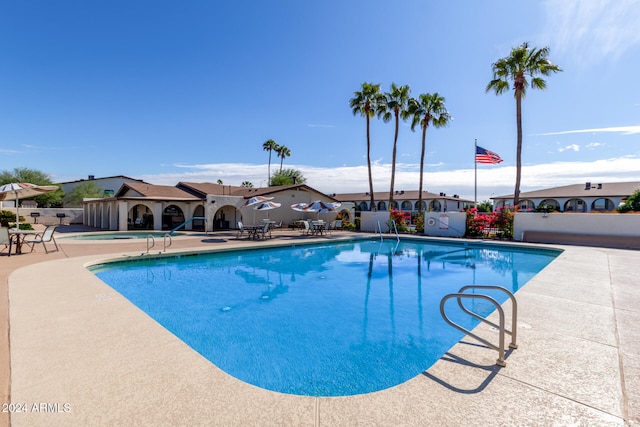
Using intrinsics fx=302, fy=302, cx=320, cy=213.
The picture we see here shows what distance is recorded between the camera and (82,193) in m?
39.9

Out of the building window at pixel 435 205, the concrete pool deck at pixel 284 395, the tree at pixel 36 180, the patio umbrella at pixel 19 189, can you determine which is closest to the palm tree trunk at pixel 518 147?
the concrete pool deck at pixel 284 395

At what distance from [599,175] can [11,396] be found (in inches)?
2144

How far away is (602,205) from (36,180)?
7246 cm

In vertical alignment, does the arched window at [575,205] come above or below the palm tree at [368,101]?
below

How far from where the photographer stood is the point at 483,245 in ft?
57.0

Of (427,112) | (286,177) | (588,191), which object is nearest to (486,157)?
(427,112)

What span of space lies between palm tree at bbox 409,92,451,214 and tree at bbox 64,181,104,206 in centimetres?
4074

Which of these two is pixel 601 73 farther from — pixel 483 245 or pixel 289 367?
pixel 289 367

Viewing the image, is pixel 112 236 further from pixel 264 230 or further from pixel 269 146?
pixel 269 146

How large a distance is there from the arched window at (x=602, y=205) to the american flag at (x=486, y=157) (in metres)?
23.4

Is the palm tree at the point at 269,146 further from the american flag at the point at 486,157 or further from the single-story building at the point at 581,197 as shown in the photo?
the american flag at the point at 486,157

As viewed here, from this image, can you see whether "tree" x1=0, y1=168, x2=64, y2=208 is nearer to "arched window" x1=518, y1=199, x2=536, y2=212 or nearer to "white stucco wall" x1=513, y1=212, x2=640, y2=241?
"white stucco wall" x1=513, y1=212, x2=640, y2=241

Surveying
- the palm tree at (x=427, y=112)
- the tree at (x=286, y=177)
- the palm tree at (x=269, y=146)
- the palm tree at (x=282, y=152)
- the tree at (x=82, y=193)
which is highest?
the palm tree at (x=269, y=146)

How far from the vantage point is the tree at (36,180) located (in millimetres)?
38469
